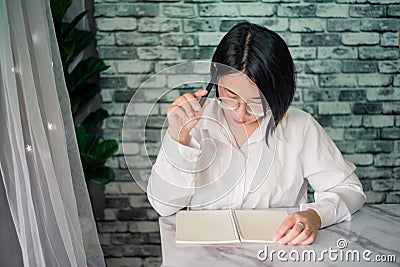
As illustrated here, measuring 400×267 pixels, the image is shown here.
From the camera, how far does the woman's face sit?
1145 mm

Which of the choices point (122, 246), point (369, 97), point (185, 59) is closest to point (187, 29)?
point (185, 59)

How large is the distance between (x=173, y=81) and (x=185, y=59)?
113 cm

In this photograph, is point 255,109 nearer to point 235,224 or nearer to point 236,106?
point 236,106

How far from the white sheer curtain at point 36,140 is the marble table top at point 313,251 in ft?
0.83

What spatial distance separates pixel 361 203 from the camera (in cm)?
141

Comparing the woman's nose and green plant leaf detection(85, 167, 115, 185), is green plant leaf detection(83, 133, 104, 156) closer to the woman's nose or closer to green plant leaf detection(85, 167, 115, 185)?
green plant leaf detection(85, 167, 115, 185)

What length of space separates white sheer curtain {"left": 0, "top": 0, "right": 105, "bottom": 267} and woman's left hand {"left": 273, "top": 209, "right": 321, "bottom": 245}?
19.6 inches

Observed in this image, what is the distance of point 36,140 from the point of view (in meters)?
1.16

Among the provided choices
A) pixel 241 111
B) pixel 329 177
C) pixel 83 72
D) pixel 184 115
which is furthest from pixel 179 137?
pixel 83 72

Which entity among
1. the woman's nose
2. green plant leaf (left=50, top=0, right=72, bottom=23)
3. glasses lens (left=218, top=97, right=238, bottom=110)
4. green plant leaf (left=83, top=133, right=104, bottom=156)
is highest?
green plant leaf (left=50, top=0, right=72, bottom=23)

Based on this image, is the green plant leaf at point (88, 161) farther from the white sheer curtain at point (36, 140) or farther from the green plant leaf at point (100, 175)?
the white sheer curtain at point (36, 140)

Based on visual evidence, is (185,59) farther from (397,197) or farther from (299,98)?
(397,197)

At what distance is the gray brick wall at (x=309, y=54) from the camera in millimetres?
2209

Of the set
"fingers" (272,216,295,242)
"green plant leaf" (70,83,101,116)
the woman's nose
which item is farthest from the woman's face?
"green plant leaf" (70,83,101,116)
